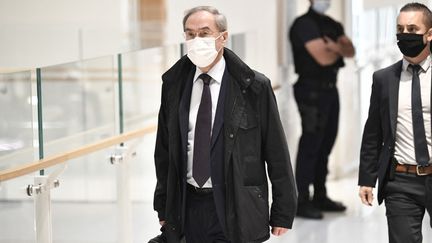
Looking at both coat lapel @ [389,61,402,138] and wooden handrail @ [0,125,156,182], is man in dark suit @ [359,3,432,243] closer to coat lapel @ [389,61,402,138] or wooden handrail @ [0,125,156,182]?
coat lapel @ [389,61,402,138]

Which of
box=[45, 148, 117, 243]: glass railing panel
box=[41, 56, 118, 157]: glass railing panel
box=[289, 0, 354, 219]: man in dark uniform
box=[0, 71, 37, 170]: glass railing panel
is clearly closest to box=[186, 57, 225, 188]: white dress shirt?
box=[0, 71, 37, 170]: glass railing panel

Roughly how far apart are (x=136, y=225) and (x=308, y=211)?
130 cm

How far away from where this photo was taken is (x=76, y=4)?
11.0m

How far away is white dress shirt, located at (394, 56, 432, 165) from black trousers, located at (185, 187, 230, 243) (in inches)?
41.6

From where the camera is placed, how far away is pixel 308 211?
23.0 feet

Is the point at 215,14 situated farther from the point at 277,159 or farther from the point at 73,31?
the point at 73,31

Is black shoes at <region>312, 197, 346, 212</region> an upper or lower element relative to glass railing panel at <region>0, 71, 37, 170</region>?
lower

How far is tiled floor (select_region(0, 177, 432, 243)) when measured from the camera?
20.9 ft

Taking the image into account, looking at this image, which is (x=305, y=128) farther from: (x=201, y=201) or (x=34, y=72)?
(x=201, y=201)

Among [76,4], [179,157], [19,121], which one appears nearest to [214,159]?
[179,157]

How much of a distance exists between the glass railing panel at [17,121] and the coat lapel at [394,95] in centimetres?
167

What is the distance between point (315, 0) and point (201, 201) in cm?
374

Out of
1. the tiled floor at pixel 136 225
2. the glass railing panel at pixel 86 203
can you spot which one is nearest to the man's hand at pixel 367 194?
the tiled floor at pixel 136 225

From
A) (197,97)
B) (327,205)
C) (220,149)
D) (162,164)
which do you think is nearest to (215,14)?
(197,97)
